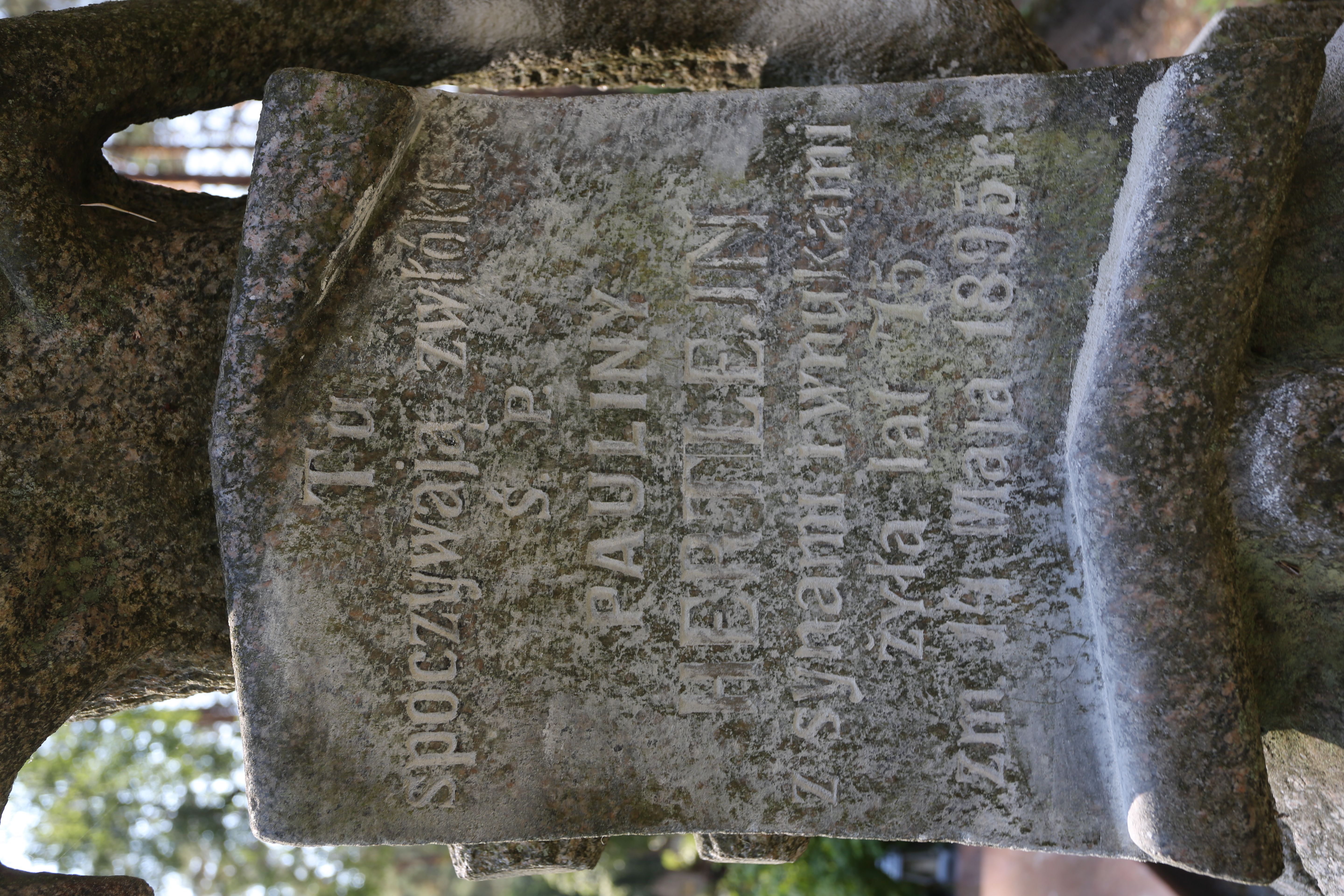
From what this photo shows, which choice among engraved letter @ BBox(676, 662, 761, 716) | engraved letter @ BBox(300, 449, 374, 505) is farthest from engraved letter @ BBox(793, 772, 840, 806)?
engraved letter @ BBox(300, 449, 374, 505)

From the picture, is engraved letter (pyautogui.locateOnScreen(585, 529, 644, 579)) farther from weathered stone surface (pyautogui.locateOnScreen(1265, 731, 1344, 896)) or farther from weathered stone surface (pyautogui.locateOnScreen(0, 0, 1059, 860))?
weathered stone surface (pyautogui.locateOnScreen(1265, 731, 1344, 896))

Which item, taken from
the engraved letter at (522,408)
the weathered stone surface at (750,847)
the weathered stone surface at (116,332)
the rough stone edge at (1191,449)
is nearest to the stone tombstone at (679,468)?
the engraved letter at (522,408)

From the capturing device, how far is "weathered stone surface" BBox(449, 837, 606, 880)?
2156mm

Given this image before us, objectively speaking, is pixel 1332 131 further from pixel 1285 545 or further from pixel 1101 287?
pixel 1285 545

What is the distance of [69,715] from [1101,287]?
85.5 inches

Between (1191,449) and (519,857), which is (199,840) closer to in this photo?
(519,857)

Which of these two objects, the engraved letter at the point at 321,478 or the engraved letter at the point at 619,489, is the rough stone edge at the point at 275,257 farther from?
A: the engraved letter at the point at 619,489

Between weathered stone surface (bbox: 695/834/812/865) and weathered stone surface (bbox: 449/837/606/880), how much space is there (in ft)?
0.96

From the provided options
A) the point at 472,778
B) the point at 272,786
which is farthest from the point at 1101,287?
the point at 272,786

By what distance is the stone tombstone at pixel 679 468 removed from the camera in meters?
1.83

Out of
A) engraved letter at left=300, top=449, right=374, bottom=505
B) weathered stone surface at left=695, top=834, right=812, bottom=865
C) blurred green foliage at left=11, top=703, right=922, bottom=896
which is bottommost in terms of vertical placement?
blurred green foliage at left=11, top=703, right=922, bottom=896

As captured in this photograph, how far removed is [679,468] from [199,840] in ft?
30.6

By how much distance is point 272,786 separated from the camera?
6.07 ft

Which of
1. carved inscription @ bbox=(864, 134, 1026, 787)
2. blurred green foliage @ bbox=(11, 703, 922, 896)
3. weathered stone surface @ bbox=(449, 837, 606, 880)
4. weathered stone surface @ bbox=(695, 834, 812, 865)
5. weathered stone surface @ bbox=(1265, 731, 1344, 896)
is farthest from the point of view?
blurred green foliage @ bbox=(11, 703, 922, 896)
